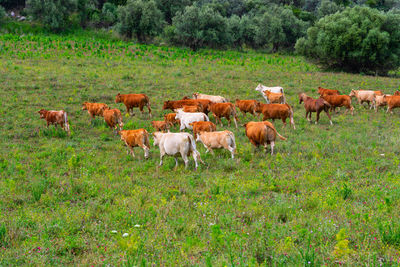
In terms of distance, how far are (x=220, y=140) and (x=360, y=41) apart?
91.9 feet

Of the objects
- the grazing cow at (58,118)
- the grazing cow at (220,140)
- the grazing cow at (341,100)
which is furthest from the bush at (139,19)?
the grazing cow at (220,140)

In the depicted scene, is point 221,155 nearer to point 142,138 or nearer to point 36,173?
point 142,138

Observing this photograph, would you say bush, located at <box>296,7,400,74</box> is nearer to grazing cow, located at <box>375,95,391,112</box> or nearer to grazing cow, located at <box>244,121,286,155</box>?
grazing cow, located at <box>375,95,391,112</box>

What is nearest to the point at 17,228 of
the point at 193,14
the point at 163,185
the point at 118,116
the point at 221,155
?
the point at 163,185

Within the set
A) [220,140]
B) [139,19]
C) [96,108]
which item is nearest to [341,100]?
[220,140]

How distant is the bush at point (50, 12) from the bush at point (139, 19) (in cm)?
965

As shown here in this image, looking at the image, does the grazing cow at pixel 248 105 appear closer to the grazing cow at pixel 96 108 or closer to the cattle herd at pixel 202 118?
the cattle herd at pixel 202 118

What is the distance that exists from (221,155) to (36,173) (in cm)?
597

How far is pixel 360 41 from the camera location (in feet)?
105

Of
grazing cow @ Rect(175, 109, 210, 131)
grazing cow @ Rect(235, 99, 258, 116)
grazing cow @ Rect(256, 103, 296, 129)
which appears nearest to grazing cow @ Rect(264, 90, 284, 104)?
grazing cow @ Rect(235, 99, 258, 116)

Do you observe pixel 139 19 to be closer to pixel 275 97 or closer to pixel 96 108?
pixel 275 97

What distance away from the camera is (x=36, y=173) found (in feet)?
31.4

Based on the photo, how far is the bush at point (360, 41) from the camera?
31953 millimetres

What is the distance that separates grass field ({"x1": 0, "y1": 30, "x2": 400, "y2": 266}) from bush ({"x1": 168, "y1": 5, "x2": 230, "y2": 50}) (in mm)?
32687
